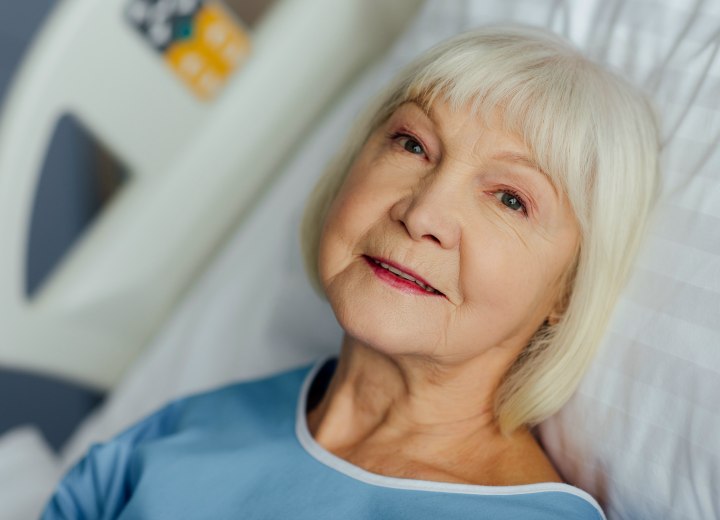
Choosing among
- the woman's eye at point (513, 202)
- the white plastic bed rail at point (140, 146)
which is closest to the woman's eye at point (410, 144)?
the woman's eye at point (513, 202)

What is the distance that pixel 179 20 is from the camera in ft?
5.29

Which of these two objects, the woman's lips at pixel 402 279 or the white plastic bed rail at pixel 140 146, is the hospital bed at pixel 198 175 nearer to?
the white plastic bed rail at pixel 140 146

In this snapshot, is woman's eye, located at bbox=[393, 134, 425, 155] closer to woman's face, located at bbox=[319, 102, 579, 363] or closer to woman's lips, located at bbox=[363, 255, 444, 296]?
woman's face, located at bbox=[319, 102, 579, 363]

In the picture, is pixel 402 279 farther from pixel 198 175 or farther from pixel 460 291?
pixel 198 175

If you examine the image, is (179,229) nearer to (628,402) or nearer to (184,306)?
(184,306)

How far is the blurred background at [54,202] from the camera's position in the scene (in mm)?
2375

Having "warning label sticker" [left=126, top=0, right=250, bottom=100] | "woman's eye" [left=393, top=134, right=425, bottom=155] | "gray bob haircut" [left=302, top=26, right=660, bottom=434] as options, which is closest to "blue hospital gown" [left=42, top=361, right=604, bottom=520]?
"gray bob haircut" [left=302, top=26, right=660, bottom=434]

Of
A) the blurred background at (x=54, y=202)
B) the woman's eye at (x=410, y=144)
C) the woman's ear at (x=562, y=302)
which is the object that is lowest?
the blurred background at (x=54, y=202)

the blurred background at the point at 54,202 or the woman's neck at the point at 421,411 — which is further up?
the woman's neck at the point at 421,411

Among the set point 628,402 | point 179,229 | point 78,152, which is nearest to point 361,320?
point 628,402

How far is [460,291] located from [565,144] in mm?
200

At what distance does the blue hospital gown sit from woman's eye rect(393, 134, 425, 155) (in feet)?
1.28

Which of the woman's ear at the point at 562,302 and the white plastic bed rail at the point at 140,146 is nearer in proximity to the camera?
the woman's ear at the point at 562,302

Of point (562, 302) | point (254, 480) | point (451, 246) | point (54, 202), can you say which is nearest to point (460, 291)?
point (451, 246)
